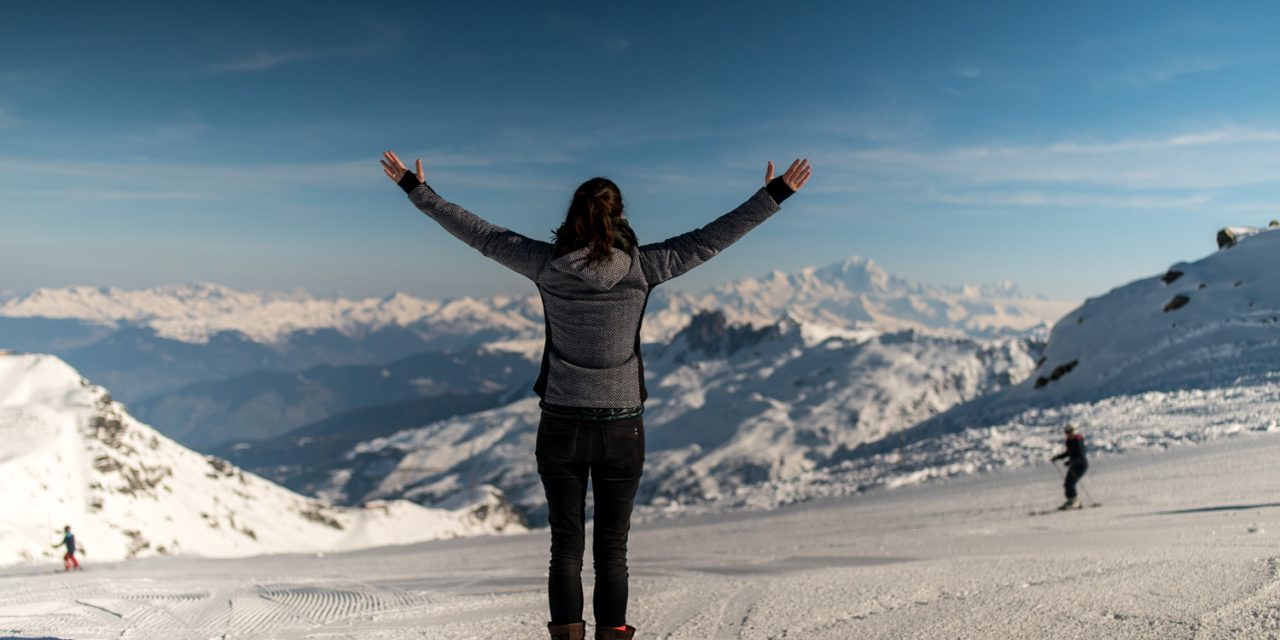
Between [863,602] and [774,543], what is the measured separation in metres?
7.32

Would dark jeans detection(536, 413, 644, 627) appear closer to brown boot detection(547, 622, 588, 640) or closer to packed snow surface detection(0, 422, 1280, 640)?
brown boot detection(547, 622, 588, 640)

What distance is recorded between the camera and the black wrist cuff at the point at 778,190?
15.2 ft

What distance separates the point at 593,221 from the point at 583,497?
1.71 m

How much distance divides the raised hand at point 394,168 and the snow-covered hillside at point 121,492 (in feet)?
160

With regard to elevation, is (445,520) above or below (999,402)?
below

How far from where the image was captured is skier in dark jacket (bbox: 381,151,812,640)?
439cm

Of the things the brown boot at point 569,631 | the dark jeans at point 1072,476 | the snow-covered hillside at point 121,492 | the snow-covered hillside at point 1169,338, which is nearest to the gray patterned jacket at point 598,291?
the brown boot at point 569,631

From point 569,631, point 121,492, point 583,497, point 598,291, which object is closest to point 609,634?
point 569,631

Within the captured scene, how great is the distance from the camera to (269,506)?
89.4m

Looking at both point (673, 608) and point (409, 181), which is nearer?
point (409, 181)

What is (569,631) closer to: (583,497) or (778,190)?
(583,497)

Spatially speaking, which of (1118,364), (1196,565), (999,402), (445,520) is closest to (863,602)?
(1196,565)

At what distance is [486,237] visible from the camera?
4586 millimetres

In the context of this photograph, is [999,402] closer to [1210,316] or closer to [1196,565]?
[1210,316]
